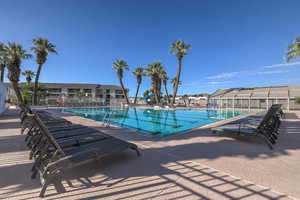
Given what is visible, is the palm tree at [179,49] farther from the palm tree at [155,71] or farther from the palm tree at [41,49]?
the palm tree at [41,49]

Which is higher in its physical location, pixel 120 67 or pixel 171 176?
pixel 120 67

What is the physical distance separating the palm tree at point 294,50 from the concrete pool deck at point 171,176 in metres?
12.3

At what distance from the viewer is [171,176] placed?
2117 millimetres

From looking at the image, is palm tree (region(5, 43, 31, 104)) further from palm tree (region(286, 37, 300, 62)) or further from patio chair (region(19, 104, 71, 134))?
palm tree (region(286, 37, 300, 62))

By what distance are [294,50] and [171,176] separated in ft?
51.2

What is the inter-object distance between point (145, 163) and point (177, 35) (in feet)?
74.5

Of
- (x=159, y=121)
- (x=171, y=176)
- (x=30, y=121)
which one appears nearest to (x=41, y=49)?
(x=159, y=121)

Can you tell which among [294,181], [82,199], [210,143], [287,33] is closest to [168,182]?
[82,199]

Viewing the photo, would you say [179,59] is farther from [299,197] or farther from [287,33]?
[299,197]

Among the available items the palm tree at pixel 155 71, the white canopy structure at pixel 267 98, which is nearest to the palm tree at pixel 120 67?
the palm tree at pixel 155 71

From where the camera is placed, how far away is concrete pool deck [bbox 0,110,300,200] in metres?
1.69

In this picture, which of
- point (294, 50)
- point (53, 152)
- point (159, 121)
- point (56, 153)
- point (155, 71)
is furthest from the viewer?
point (155, 71)

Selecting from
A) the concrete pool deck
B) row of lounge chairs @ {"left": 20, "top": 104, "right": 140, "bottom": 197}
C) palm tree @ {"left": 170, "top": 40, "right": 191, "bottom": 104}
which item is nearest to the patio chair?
row of lounge chairs @ {"left": 20, "top": 104, "right": 140, "bottom": 197}

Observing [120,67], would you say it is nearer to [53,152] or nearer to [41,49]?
[41,49]
